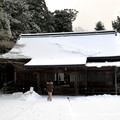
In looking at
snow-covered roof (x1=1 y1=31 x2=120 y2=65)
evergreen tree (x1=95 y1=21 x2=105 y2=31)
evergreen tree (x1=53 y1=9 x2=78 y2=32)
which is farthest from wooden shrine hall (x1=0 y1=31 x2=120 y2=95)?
A: evergreen tree (x1=95 y1=21 x2=105 y2=31)

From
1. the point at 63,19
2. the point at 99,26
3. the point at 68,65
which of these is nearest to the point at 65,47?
the point at 68,65

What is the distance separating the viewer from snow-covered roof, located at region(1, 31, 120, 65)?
20.9 meters

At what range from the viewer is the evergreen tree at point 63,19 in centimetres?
4081

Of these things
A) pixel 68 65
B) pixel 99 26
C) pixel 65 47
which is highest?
pixel 99 26

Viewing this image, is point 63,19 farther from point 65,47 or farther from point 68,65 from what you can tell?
point 68,65

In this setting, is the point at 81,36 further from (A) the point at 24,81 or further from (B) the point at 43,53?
(A) the point at 24,81

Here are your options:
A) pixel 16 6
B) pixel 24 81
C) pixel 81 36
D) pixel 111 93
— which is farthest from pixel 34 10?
pixel 111 93

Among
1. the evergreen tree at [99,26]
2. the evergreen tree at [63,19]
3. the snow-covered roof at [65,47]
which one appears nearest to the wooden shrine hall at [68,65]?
the snow-covered roof at [65,47]

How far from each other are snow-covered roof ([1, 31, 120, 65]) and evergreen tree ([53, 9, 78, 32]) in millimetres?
15068

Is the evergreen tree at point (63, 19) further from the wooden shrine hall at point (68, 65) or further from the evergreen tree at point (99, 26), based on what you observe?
the wooden shrine hall at point (68, 65)

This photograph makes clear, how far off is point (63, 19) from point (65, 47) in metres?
19.4

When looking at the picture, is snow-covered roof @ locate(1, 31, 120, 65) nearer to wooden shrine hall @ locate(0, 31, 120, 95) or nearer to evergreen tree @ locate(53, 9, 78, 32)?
wooden shrine hall @ locate(0, 31, 120, 95)

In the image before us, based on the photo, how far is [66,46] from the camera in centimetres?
2323

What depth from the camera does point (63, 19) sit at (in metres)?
41.5
